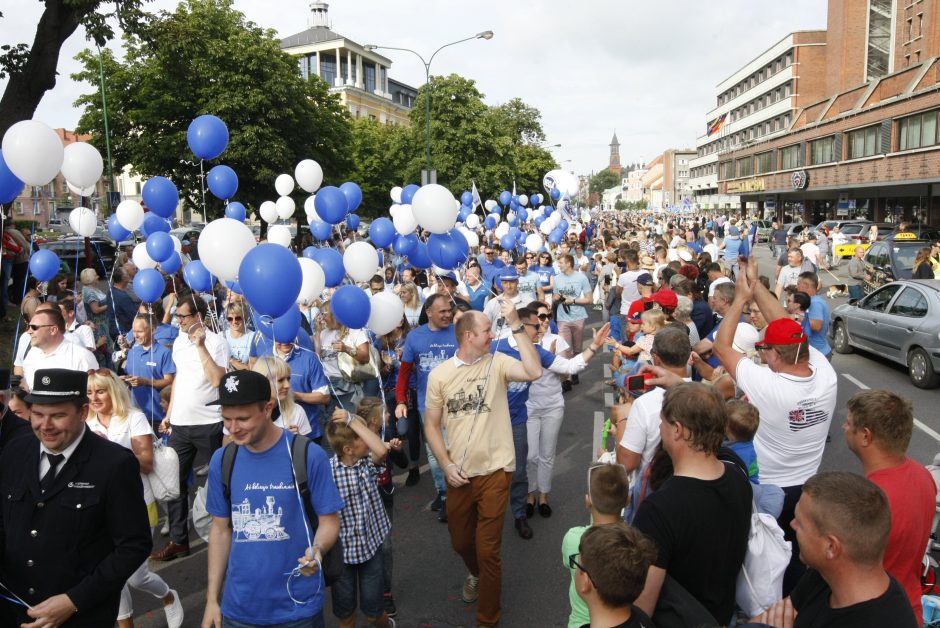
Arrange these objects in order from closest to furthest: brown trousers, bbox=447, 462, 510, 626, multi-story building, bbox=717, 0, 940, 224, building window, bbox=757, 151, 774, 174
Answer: brown trousers, bbox=447, 462, 510, 626 → multi-story building, bbox=717, 0, 940, 224 → building window, bbox=757, 151, 774, 174

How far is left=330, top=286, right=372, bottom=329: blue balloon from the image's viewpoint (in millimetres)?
5051

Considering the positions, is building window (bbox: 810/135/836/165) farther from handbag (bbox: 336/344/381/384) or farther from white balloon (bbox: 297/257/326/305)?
white balloon (bbox: 297/257/326/305)

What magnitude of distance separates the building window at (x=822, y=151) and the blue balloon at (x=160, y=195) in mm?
45296

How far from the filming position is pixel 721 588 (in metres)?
2.54

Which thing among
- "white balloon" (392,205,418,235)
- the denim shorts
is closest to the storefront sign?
"white balloon" (392,205,418,235)

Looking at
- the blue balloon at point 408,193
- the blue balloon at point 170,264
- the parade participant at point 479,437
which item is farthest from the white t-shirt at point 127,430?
the blue balloon at point 408,193

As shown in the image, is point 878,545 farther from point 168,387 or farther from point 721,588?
point 168,387

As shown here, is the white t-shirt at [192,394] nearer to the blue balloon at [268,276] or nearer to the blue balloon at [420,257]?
the blue balloon at [268,276]

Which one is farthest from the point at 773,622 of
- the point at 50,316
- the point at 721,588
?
the point at 50,316

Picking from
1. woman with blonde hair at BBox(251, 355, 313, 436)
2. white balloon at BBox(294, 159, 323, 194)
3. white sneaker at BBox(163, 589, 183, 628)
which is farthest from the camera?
white balloon at BBox(294, 159, 323, 194)

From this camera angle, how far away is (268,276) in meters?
3.71

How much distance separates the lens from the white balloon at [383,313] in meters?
5.62

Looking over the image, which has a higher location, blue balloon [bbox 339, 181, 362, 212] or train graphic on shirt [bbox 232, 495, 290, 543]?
blue balloon [bbox 339, 181, 362, 212]

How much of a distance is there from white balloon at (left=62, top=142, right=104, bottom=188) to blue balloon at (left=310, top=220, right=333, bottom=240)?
277 cm
